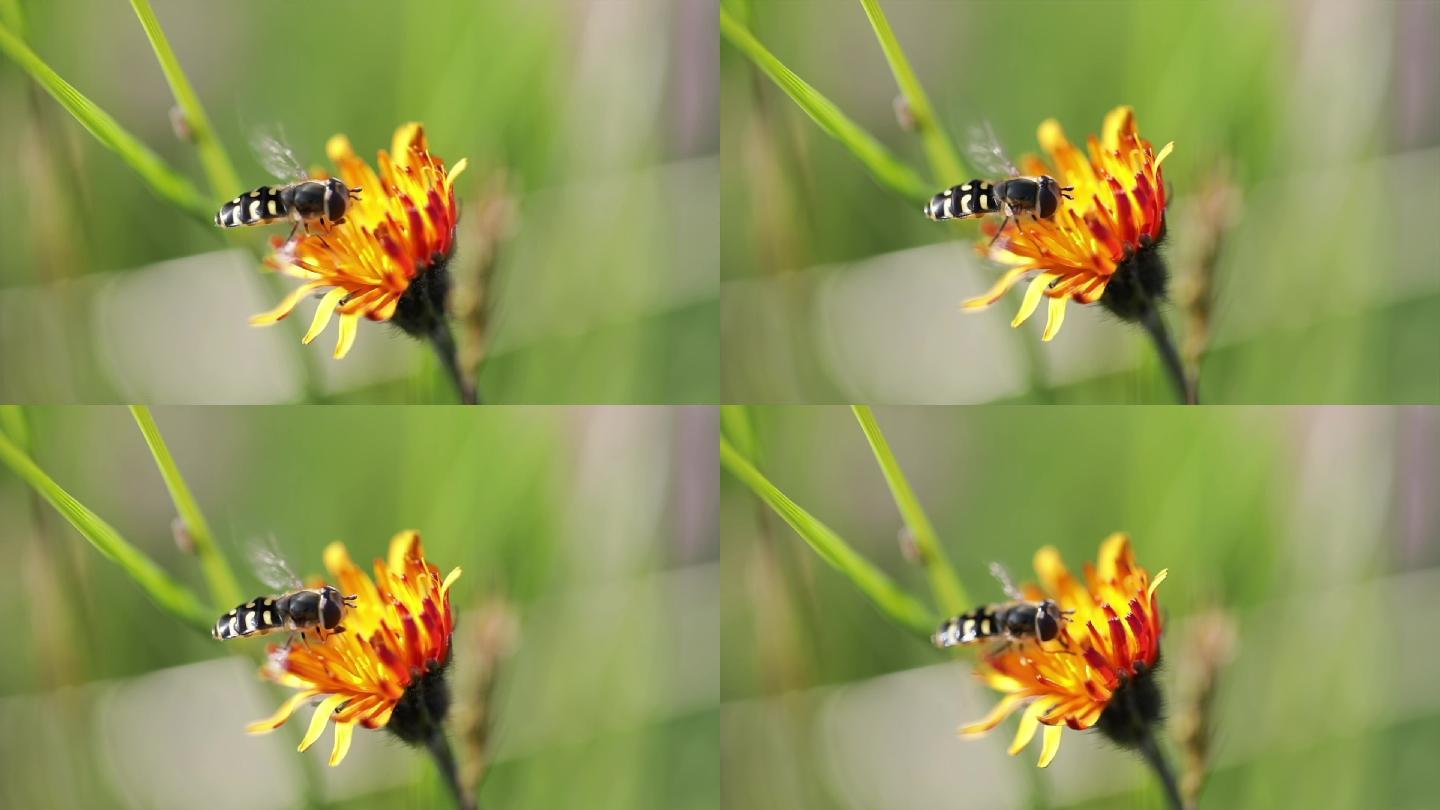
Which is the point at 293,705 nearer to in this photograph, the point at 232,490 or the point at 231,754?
the point at 231,754

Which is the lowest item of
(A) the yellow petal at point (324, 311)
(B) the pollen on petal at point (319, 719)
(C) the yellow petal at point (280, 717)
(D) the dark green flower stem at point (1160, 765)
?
(D) the dark green flower stem at point (1160, 765)

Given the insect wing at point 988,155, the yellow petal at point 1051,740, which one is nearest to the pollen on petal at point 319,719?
the yellow petal at point 1051,740

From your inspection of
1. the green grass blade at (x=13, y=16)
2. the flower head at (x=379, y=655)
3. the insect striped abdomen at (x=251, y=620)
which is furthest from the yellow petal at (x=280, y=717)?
the green grass blade at (x=13, y=16)

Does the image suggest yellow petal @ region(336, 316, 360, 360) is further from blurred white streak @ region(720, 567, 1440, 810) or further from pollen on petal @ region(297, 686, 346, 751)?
blurred white streak @ region(720, 567, 1440, 810)

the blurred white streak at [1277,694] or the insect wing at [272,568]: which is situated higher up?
the insect wing at [272,568]

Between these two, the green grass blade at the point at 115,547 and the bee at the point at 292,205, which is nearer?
the bee at the point at 292,205

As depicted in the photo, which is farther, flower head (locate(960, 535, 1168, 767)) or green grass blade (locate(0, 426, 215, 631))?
green grass blade (locate(0, 426, 215, 631))

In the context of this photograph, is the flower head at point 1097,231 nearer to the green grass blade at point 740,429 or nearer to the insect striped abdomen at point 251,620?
the green grass blade at point 740,429

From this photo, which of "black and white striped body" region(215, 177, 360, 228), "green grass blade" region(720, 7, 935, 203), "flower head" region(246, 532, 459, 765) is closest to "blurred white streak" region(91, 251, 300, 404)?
"black and white striped body" region(215, 177, 360, 228)
